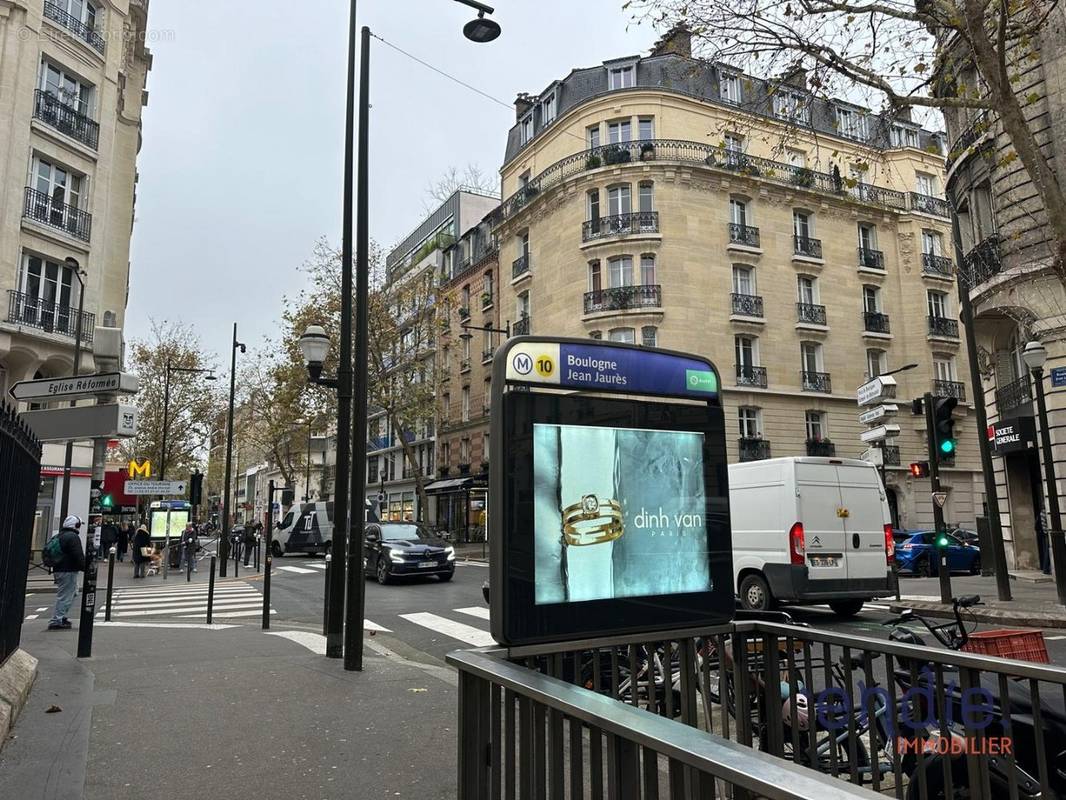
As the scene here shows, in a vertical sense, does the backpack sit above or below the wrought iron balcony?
below

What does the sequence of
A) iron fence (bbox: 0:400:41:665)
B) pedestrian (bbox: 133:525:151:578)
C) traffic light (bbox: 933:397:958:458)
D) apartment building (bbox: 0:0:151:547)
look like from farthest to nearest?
1. apartment building (bbox: 0:0:151:547)
2. pedestrian (bbox: 133:525:151:578)
3. traffic light (bbox: 933:397:958:458)
4. iron fence (bbox: 0:400:41:665)

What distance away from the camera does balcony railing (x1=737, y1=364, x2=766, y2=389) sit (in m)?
33.2

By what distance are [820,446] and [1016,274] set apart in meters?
17.9

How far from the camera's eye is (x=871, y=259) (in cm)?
3744

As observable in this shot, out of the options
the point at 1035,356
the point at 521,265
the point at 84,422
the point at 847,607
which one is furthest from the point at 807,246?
the point at 84,422

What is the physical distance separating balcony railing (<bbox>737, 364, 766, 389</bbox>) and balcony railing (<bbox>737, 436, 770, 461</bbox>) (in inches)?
95.5

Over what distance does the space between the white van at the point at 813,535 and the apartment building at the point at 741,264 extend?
2035 cm

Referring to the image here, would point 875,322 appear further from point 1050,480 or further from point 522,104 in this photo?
point 1050,480

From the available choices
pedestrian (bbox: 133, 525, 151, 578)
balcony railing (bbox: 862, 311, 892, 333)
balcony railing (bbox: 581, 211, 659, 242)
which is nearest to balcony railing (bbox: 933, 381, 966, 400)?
balcony railing (bbox: 862, 311, 892, 333)

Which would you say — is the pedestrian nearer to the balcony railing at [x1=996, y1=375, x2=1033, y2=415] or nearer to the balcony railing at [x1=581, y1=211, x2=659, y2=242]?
the balcony railing at [x1=581, y1=211, x2=659, y2=242]

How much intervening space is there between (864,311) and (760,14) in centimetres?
2990

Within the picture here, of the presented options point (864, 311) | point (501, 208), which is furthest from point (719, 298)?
point (501, 208)

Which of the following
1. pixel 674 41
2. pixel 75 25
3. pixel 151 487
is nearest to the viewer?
pixel 674 41

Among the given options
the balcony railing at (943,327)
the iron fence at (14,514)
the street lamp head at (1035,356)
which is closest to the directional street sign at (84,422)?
the iron fence at (14,514)
